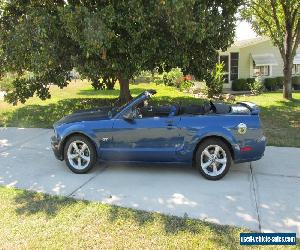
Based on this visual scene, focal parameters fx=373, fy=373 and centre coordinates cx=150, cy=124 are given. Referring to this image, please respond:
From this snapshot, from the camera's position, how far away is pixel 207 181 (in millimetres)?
6109

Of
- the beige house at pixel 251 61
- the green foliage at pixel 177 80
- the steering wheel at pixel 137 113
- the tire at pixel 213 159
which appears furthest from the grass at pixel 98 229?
the beige house at pixel 251 61

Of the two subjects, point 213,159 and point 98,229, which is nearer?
point 98,229

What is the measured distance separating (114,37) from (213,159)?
4.79m

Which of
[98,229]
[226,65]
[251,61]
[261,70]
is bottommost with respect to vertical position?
[98,229]

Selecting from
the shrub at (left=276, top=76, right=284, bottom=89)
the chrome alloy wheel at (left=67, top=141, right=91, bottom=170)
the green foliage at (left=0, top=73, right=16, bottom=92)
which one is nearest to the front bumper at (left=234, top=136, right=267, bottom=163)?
the chrome alloy wheel at (left=67, top=141, right=91, bottom=170)

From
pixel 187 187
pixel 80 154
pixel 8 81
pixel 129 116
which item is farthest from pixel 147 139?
pixel 8 81

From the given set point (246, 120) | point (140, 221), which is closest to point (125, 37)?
point (246, 120)

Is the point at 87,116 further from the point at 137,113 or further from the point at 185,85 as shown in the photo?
the point at 185,85

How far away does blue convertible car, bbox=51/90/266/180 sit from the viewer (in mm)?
6082

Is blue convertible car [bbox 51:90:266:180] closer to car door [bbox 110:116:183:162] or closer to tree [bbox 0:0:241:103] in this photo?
car door [bbox 110:116:183:162]

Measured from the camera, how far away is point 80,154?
657 cm

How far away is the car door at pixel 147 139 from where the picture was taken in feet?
20.5

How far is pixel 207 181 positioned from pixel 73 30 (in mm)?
5141

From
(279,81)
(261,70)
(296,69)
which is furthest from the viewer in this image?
(296,69)
